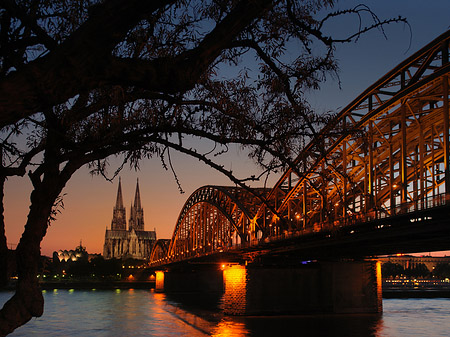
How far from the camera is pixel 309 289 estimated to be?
68125 mm

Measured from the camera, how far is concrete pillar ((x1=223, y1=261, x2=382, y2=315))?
6612 centimetres

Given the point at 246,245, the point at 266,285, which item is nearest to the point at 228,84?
the point at 266,285

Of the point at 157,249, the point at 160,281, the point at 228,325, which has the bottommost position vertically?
the point at 228,325

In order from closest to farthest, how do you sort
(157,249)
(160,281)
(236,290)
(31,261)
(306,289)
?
(31,261) → (306,289) → (236,290) → (160,281) → (157,249)

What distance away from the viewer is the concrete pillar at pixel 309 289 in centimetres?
6612

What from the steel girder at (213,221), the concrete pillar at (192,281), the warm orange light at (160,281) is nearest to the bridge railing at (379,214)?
the steel girder at (213,221)

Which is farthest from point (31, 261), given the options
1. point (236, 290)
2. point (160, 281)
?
point (160, 281)

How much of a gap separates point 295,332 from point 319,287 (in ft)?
56.7

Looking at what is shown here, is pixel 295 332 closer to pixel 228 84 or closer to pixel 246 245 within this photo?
pixel 246 245

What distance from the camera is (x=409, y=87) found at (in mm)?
49531

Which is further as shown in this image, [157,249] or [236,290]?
[157,249]

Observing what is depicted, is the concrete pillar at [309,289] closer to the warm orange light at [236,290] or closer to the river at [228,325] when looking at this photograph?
the warm orange light at [236,290]

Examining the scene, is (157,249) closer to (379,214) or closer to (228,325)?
(228,325)

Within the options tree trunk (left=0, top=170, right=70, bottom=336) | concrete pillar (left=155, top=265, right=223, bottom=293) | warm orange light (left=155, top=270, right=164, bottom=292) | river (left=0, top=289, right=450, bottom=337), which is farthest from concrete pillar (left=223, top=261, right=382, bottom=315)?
warm orange light (left=155, top=270, right=164, bottom=292)
